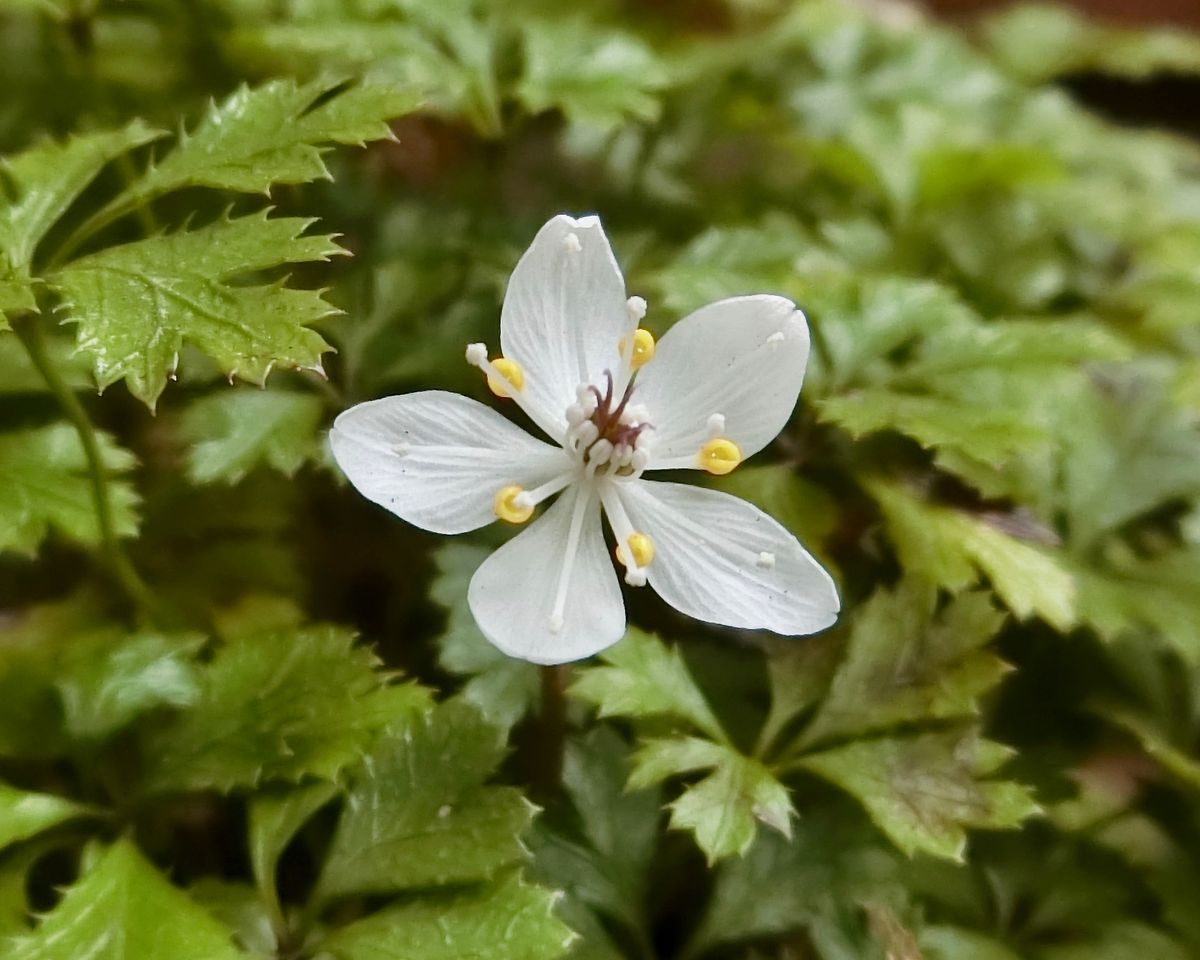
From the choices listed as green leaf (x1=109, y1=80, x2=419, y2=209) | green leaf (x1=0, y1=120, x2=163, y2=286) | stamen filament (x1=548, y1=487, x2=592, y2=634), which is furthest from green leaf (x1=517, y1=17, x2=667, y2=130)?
stamen filament (x1=548, y1=487, x2=592, y2=634)

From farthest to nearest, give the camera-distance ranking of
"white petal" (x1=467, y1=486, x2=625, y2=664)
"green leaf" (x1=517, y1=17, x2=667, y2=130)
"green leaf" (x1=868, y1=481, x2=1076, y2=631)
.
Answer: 1. "green leaf" (x1=517, y1=17, x2=667, y2=130)
2. "green leaf" (x1=868, y1=481, x2=1076, y2=631)
3. "white petal" (x1=467, y1=486, x2=625, y2=664)

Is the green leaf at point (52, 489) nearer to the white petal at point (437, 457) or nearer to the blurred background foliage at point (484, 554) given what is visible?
the blurred background foliage at point (484, 554)

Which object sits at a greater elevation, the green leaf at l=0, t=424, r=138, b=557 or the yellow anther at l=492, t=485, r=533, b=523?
the yellow anther at l=492, t=485, r=533, b=523

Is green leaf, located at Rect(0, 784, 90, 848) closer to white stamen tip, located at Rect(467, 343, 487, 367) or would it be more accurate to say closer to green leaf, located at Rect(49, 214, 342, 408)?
green leaf, located at Rect(49, 214, 342, 408)

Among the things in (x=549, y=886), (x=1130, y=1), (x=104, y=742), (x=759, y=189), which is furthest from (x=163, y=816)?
(x=1130, y=1)

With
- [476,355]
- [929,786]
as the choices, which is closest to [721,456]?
[476,355]

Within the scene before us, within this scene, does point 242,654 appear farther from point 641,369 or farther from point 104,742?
point 641,369
